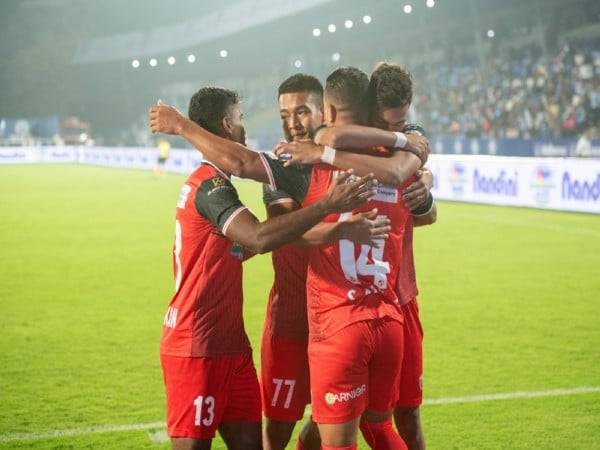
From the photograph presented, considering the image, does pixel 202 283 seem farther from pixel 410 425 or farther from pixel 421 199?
pixel 410 425

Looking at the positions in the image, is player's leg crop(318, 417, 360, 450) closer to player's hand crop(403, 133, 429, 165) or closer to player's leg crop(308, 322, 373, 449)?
player's leg crop(308, 322, 373, 449)

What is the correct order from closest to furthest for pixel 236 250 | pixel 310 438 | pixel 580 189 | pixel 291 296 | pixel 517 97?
pixel 236 250, pixel 291 296, pixel 310 438, pixel 580 189, pixel 517 97

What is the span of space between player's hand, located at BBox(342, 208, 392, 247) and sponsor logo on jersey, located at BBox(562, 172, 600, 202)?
1655cm

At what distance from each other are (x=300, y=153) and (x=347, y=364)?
0.85 metres

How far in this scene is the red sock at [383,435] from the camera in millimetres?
4199

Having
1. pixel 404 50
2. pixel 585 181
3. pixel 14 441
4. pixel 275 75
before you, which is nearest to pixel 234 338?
pixel 14 441

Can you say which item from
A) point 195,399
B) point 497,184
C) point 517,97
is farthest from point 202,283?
point 517,97

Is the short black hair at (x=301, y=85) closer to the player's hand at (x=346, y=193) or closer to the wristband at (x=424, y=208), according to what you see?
the wristband at (x=424, y=208)

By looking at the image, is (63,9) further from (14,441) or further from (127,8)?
(14,441)

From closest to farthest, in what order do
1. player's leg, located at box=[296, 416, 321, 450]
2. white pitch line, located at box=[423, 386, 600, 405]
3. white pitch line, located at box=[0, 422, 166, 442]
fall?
1. player's leg, located at box=[296, 416, 321, 450]
2. white pitch line, located at box=[0, 422, 166, 442]
3. white pitch line, located at box=[423, 386, 600, 405]

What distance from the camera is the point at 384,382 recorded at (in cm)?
409

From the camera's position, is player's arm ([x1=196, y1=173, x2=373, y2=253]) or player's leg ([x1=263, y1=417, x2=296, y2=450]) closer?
player's arm ([x1=196, y1=173, x2=373, y2=253])

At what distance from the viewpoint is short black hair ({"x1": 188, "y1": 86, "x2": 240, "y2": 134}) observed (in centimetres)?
436

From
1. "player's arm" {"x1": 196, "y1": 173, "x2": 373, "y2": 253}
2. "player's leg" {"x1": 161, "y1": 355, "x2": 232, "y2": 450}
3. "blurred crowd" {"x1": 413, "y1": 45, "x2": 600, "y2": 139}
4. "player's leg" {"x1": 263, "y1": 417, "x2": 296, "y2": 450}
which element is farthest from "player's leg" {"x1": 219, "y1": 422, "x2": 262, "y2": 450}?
"blurred crowd" {"x1": 413, "y1": 45, "x2": 600, "y2": 139}
